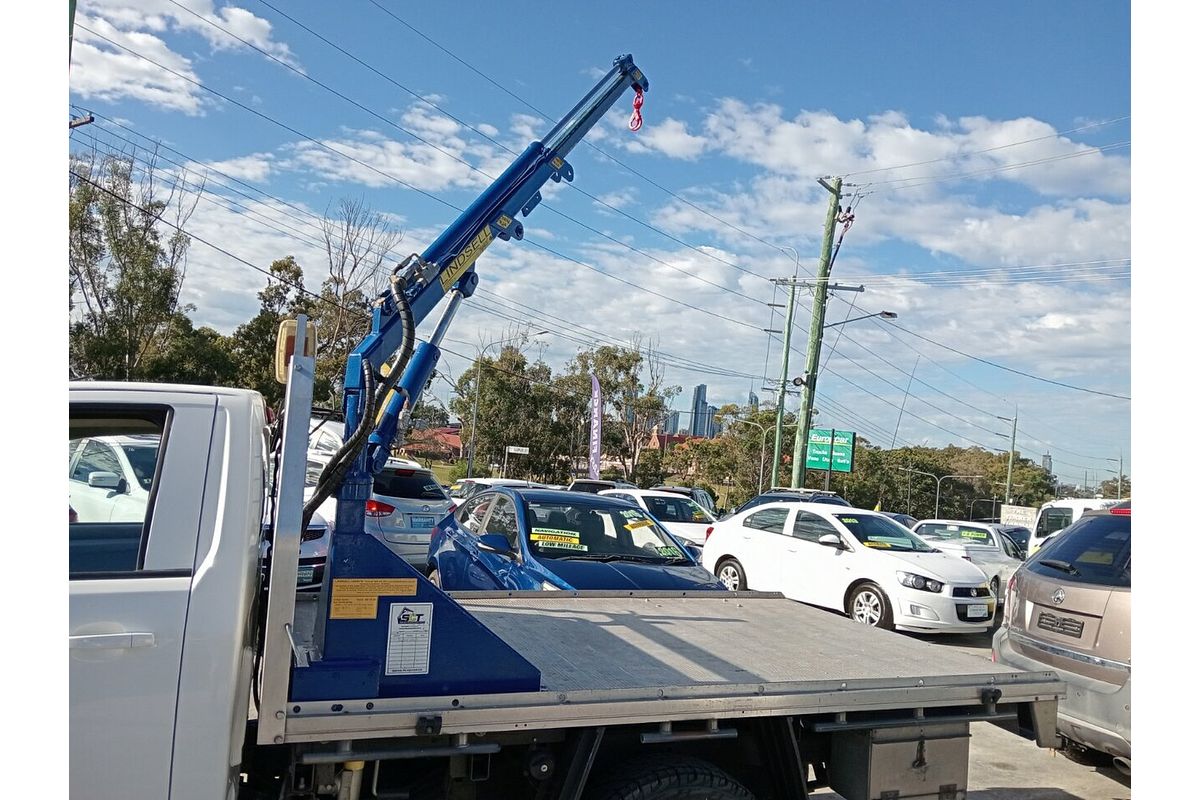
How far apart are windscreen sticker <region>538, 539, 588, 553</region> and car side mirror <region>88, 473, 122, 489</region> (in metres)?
4.74

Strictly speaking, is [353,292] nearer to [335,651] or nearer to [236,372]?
[236,372]

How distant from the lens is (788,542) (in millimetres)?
12516

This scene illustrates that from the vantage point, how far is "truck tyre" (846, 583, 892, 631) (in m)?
11.0

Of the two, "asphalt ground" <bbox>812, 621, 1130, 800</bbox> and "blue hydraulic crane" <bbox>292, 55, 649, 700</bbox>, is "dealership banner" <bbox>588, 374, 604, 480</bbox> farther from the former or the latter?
"blue hydraulic crane" <bbox>292, 55, 649, 700</bbox>

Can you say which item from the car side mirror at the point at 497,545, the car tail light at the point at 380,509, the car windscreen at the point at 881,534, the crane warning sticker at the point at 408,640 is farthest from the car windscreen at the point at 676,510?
the crane warning sticker at the point at 408,640

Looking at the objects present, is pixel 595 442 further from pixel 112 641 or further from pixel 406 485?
pixel 112 641

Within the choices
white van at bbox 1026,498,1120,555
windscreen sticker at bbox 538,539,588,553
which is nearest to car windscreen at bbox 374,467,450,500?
windscreen sticker at bbox 538,539,588,553

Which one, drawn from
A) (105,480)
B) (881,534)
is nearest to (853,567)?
(881,534)

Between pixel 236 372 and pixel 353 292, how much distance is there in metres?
4.78

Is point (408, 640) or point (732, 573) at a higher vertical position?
point (408, 640)

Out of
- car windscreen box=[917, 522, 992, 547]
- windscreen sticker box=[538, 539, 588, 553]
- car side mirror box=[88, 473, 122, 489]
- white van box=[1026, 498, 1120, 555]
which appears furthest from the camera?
car windscreen box=[917, 522, 992, 547]

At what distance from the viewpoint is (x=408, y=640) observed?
112 inches

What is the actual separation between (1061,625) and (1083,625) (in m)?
0.17

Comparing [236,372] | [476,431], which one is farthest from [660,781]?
[476,431]
